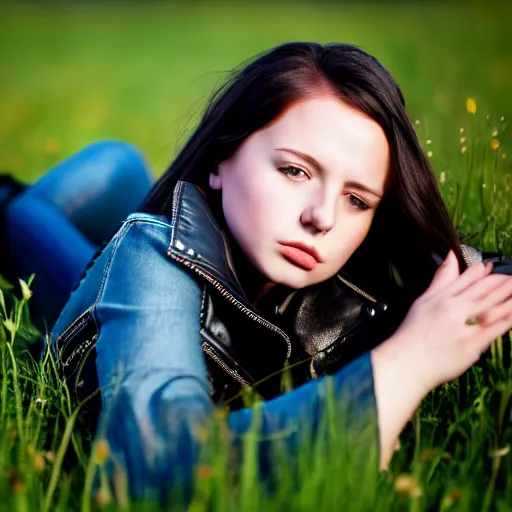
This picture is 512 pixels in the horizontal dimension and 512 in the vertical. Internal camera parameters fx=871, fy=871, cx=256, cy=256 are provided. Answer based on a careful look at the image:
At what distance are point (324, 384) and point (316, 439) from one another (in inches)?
4.5

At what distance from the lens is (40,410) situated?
2.09 metres

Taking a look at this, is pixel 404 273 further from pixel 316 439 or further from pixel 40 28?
pixel 40 28

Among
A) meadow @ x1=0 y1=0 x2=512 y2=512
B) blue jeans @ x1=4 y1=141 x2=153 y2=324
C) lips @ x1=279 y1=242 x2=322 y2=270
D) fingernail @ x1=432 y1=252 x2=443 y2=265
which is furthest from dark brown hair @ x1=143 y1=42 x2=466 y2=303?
blue jeans @ x1=4 y1=141 x2=153 y2=324

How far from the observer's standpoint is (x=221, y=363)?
2.21 meters

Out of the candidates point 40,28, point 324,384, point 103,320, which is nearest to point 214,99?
point 103,320

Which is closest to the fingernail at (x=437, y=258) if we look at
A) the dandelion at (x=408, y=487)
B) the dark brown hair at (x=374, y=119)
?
the dark brown hair at (x=374, y=119)

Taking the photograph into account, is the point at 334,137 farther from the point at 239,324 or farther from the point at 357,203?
the point at 239,324

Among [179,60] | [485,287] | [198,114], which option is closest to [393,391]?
[485,287]

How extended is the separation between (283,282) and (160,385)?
1.78 feet

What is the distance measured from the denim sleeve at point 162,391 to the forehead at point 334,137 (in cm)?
48

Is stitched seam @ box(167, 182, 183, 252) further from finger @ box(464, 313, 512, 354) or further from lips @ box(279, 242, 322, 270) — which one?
finger @ box(464, 313, 512, 354)

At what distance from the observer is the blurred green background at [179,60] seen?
6.13 m

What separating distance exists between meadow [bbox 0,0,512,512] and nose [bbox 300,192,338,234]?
49cm

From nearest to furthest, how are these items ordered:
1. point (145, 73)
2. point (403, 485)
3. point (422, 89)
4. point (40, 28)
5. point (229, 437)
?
point (403, 485), point (229, 437), point (422, 89), point (145, 73), point (40, 28)
